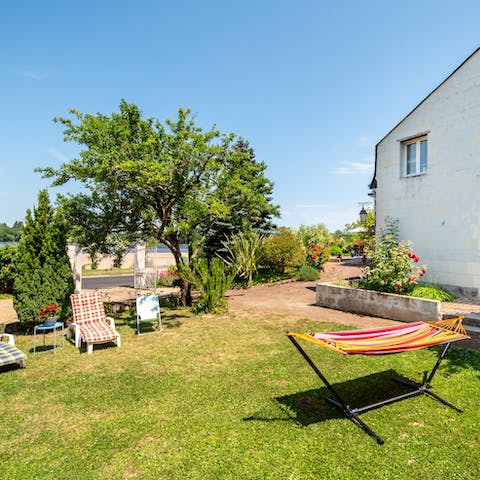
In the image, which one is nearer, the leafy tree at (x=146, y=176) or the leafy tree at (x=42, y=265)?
the leafy tree at (x=42, y=265)

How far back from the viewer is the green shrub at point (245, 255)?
1783 centimetres

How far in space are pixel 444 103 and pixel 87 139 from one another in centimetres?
1160

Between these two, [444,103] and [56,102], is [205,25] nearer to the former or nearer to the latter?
[56,102]

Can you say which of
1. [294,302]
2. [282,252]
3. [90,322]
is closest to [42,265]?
[90,322]

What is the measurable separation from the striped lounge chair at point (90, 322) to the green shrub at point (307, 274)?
10948mm

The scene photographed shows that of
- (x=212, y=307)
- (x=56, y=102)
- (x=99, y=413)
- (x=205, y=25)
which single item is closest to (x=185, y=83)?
(x=205, y=25)

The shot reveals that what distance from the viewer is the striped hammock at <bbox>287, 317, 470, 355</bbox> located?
3.89 meters

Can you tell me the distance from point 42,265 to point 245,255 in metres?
10.5

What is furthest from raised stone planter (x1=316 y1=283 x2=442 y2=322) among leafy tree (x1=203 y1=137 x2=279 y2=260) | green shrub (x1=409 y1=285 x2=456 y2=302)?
leafy tree (x1=203 y1=137 x2=279 y2=260)

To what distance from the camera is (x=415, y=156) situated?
488 inches

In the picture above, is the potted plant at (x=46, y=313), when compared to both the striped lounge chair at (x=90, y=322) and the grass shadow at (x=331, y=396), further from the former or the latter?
the grass shadow at (x=331, y=396)

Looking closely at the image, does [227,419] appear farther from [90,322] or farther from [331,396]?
[90,322]

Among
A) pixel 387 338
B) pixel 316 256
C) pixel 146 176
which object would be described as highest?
pixel 146 176

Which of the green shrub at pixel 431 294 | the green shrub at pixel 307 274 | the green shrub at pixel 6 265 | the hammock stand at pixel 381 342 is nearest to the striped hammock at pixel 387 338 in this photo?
the hammock stand at pixel 381 342
